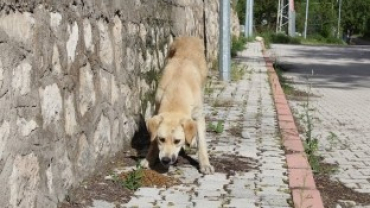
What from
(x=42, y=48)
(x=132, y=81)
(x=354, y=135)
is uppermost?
(x=42, y=48)

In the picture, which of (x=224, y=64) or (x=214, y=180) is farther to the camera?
(x=224, y=64)

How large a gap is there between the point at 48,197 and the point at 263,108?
20.0 feet

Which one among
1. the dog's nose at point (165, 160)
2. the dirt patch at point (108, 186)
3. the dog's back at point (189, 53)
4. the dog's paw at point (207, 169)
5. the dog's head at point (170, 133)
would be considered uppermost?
the dog's back at point (189, 53)

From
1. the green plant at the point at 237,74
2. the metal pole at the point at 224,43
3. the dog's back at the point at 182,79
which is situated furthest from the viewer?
the green plant at the point at 237,74

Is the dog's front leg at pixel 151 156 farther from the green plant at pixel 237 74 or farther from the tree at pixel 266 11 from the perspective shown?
the tree at pixel 266 11

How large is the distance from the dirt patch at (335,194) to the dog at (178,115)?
102 cm

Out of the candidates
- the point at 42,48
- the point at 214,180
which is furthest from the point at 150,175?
the point at 42,48

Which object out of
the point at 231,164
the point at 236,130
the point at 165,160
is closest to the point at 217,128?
the point at 236,130

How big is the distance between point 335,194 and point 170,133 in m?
1.52

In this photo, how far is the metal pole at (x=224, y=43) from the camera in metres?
13.2

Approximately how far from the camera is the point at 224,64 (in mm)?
13344

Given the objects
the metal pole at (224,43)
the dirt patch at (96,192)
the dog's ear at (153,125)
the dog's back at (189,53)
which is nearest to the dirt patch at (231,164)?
the dog's ear at (153,125)

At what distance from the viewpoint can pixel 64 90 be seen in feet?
14.4

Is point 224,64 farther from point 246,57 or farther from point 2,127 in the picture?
point 2,127
